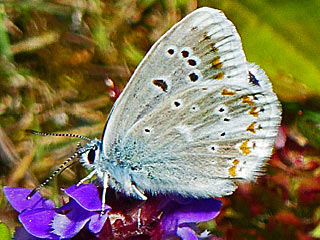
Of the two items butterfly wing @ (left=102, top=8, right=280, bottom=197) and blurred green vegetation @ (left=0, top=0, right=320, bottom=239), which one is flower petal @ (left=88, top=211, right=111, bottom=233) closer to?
butterfly wing @ (left=102, top=8, right=280, bottom=197)

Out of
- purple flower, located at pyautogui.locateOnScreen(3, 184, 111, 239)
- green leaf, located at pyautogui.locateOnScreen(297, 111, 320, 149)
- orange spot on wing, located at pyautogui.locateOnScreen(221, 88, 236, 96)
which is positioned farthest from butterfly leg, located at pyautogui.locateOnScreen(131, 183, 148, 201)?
green leaf, located at pyautogui.locateOnScreen(297, 111, 320, 149)

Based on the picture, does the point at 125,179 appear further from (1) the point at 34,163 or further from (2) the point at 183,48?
(1) the point at 34,163

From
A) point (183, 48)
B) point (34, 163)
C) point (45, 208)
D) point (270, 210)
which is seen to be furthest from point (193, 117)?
point (34, 163)

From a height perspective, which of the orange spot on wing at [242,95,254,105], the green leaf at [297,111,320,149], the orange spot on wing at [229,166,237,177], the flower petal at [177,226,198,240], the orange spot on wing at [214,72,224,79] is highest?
the orange spot on wing at [214,72,224,79]

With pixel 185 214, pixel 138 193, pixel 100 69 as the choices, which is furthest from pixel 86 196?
pixel 100 69

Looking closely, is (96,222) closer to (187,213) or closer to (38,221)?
(38,221)
